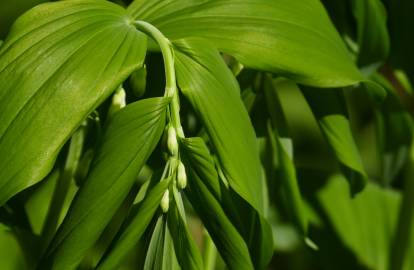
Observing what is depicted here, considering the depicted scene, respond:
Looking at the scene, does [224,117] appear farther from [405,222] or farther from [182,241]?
[405,222]

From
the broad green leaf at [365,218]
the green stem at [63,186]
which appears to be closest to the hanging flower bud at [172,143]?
the green stem at [63,186]

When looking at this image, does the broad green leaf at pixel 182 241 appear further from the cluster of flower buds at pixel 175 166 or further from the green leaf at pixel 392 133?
the green leaf at pixel 392 133

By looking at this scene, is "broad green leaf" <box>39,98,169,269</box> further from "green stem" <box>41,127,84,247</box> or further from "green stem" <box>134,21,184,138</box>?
"green stem" <box>41,127,84,247</box>

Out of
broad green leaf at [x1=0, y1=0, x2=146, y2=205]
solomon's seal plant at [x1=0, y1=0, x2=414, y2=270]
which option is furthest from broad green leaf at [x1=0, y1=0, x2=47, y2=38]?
broad green leaf at [x1=0, y1=0, x2=146, y2=205]

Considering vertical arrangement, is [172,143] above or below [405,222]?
above

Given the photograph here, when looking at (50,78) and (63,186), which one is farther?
(63,186)

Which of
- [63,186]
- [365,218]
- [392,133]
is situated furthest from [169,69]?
[365,218]

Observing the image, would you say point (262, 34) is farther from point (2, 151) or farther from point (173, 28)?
point (2, 151)
